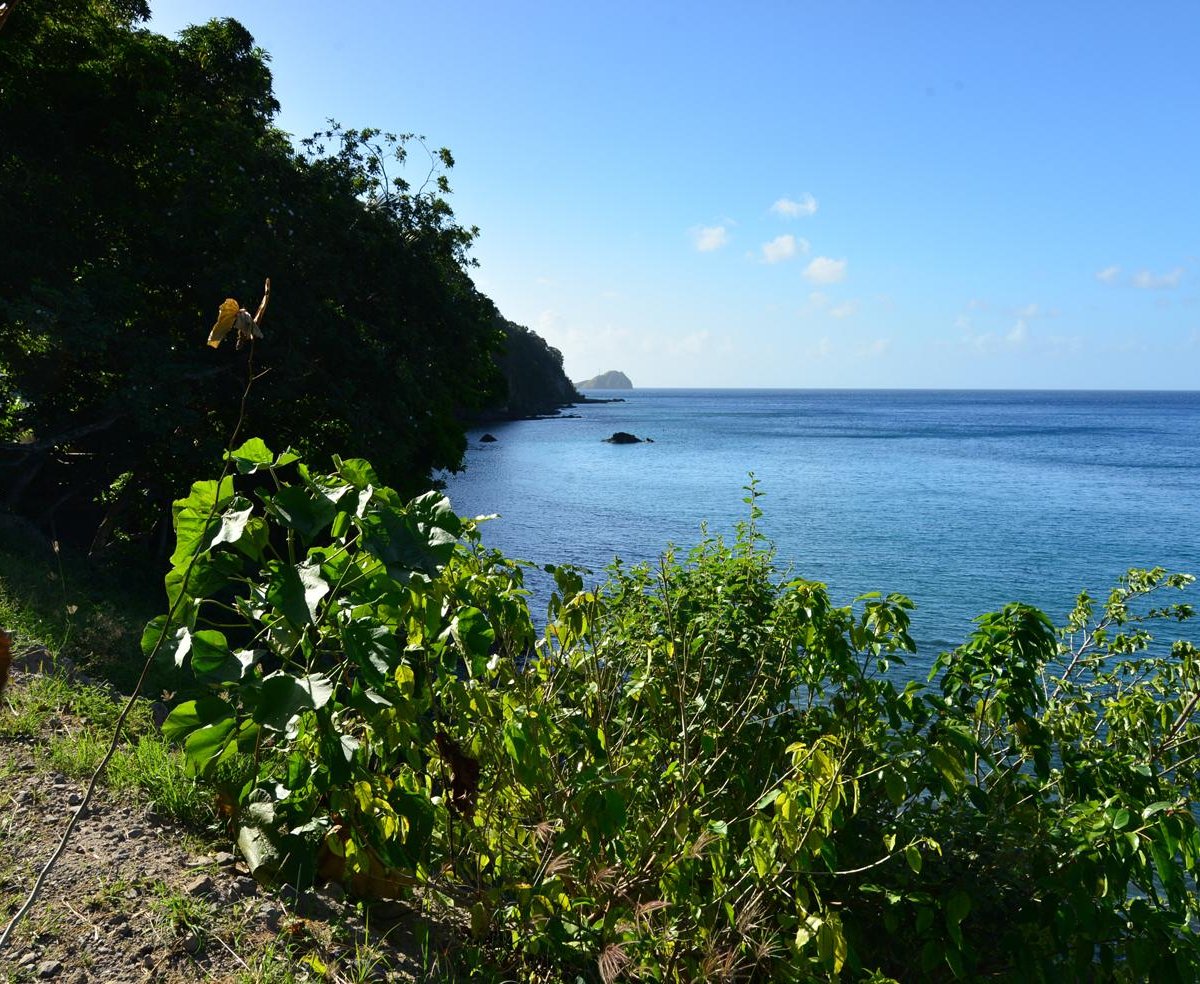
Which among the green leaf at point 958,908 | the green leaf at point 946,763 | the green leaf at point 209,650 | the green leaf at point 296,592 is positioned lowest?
the green leaf at point 958,908

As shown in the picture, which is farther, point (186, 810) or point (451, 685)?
point (186, 810)

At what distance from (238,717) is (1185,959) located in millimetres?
2881

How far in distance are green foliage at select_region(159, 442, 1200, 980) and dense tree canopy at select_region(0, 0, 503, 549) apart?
10445 mm

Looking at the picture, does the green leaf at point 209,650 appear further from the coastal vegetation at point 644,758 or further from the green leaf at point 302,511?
the green leaf at point 302,511

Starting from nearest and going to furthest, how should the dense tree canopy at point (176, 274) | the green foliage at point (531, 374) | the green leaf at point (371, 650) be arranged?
the green leaf at point (371, 650) < the dense tree canopy at point (176, 274) < the green foliage at point (531, 374)

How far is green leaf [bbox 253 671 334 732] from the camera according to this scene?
7.64 ft

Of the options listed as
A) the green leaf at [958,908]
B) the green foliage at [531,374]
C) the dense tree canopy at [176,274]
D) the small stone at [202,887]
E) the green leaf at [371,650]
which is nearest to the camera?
the green leaf at [371,650]

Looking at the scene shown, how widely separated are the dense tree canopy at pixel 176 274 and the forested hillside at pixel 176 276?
37mm

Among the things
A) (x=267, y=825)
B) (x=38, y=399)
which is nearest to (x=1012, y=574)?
(x=38, y=399)

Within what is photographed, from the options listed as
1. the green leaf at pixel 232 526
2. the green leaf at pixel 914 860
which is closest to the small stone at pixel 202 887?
the green leaf at pixel 232 526

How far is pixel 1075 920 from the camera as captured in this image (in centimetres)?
278

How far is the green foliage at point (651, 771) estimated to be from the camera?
8.57 feet

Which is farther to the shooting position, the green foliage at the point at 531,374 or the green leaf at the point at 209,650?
the green foliage at the point at 531,374

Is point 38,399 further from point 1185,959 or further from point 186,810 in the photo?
point 1185,959
